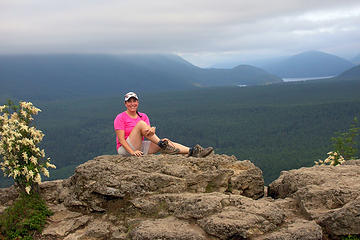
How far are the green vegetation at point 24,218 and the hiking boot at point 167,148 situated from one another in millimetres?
3711

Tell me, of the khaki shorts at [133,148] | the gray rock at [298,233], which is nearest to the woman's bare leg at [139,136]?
the khaki shorts at [133,148]

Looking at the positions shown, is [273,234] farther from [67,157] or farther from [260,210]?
[67,157]

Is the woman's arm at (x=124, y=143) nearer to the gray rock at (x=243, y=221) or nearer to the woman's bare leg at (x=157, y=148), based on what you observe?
the woman's bare leg at (x=157, y=148)

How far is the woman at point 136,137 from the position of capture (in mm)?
9797

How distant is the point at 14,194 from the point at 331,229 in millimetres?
8482

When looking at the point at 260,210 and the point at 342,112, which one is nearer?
the point at 260,210

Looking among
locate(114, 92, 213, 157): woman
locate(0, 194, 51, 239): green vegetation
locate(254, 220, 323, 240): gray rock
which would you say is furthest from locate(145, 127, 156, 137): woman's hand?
locate(254, 220, 323, 240): gray rock

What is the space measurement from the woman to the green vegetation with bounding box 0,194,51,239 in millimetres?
2794

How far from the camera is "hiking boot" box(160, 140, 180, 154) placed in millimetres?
10121

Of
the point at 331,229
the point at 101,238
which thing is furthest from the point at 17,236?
the point at 331,229

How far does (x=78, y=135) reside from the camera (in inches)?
7254

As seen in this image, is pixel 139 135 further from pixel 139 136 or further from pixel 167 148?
pixel 167 148

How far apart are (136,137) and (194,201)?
3.19 metres

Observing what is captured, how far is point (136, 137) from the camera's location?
9883 mm
